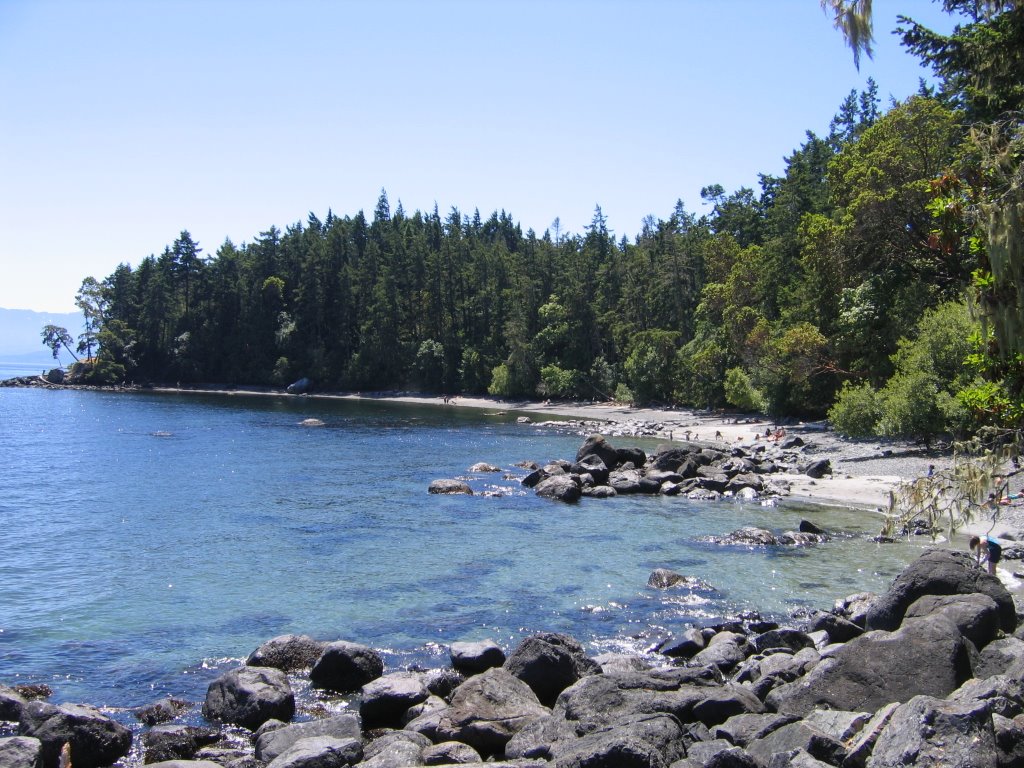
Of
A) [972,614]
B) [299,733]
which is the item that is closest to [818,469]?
[972,614]

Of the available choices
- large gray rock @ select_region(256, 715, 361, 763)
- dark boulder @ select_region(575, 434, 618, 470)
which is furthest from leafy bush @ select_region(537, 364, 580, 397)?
large gray rock @ select_region(256, 715, 361, 763)

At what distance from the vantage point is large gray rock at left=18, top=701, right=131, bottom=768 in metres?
13.5

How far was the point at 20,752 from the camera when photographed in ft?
40.4

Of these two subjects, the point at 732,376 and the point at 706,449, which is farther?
the point at 732,376

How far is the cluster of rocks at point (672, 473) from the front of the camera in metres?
38.9

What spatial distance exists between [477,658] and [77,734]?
7506 millimetres

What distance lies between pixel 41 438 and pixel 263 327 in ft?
197

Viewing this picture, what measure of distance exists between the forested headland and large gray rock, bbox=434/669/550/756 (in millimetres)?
10103

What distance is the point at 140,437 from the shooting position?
6431 cm

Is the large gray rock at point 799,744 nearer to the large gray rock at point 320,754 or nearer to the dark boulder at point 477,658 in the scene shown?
the large gray rock at point 320,754

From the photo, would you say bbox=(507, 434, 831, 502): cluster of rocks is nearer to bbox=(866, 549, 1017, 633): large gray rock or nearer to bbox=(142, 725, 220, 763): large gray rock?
bbox=(866, 549, 1017, 633): large gray rock

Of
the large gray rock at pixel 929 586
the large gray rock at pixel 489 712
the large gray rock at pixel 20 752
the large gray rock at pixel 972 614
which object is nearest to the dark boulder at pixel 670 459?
the large gray rock at pixel 929 586

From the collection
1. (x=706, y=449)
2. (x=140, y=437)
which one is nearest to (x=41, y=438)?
(x=140, y=437)

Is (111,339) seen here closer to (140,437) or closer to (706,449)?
(140,437)
